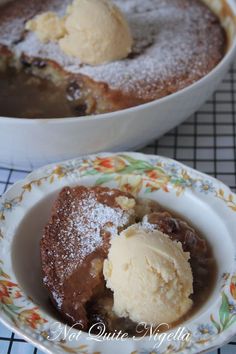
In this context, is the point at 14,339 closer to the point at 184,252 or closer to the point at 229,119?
the point at 184,252

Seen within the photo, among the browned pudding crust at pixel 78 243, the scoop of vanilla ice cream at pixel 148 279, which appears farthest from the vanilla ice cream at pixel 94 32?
the scoop of vanilla ice cream at pixel 148 279

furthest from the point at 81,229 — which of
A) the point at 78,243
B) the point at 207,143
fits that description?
the point at 207,143

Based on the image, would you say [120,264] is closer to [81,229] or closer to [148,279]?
[148,279]

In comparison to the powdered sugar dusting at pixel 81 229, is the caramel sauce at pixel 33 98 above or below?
below

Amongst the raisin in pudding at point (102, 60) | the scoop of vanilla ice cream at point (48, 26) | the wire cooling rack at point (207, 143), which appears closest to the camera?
the wire cooling rack at point (207, 143)

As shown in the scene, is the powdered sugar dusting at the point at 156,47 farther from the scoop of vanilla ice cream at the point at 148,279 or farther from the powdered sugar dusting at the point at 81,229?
the scoop of vanilla ice cream at the point at 148,279

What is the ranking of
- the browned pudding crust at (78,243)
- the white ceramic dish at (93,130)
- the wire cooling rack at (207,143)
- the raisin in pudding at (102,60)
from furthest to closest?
the raisin in pudding at (102,60)
the wire cooling rack at (207,143)
the white ceramic dish at (93,130)
the browned pudding crust at (78,243)

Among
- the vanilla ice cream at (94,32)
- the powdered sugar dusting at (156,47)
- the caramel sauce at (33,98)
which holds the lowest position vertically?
the caramel sauce at (33,98)

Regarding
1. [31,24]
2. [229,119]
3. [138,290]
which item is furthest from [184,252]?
[31,24]
